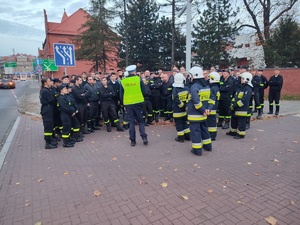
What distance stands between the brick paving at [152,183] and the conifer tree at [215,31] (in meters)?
20.2

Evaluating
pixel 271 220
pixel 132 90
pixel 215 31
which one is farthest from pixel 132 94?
pixel 215 31

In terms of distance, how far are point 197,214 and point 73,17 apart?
61.2 meters

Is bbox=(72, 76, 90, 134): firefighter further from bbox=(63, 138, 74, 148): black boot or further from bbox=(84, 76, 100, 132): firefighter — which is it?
bbox=(63, 138, 74, 148): black boot

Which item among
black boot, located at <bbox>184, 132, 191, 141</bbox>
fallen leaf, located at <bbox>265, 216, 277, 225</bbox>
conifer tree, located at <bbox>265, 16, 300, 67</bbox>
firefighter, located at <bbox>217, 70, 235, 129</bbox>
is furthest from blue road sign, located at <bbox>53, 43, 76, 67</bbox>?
conifer tree, located at <bbox>265, 16, 300, 67</bbox>

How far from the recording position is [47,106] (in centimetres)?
646

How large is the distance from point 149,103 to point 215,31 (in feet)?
63.0

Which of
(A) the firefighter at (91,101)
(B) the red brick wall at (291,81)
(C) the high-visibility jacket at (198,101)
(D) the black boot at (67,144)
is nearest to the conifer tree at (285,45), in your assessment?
(B) the red brick wall at (291,81)

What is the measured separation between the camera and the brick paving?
10.9ft

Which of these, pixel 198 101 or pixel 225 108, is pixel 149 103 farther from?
pixel 198 101

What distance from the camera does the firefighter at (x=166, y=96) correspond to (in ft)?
30.1

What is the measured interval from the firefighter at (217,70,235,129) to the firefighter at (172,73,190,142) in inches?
80.3

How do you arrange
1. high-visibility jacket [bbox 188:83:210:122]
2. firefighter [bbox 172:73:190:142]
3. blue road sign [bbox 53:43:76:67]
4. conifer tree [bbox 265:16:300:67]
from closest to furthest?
high-visibility jacket [bbox 188:83:210:122] → firefighter [bbox 172:73:190:142] → blue road sign [bbox 53:43:76:67] → conifer tree [bbox 265:16:300:67]

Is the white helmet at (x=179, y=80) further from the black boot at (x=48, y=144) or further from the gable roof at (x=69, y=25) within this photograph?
the gable roof at (x=69, y=25)

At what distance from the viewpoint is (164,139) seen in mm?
7125
